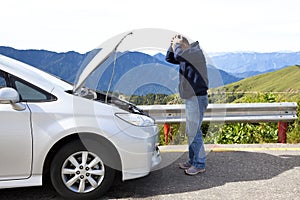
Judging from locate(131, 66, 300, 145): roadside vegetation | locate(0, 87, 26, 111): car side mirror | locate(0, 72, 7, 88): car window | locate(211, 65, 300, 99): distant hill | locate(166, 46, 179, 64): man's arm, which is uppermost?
locate(166, 46, 179, 64): man's arm

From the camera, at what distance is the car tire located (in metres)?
3.39

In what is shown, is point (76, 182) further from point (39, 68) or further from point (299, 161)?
point (299, 161)

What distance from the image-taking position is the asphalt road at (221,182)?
3.64 metres

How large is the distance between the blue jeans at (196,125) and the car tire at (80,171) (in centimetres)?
122

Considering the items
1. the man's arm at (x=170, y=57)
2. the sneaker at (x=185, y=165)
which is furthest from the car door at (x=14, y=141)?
the sneaker at (x=185, y=165)

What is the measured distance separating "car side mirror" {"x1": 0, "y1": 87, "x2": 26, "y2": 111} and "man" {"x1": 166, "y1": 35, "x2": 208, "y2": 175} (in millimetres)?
1818

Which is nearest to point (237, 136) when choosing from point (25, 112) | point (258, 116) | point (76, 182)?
point (258, 116)

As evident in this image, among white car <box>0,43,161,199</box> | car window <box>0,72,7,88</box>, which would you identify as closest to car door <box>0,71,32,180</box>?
white car <box>0,43,161,199</box>

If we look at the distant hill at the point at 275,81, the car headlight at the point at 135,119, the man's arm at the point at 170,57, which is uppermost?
the man's arm at the point at 170,57

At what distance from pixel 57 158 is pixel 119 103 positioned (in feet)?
2.96

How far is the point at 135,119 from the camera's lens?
363cm

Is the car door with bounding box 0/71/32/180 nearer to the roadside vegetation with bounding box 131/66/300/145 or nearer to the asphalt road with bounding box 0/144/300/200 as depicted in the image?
the asphalt road with bounding box 0/144/300/200

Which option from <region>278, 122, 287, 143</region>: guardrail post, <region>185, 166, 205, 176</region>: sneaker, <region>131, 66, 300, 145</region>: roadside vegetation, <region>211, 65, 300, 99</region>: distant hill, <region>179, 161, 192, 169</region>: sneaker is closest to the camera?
<region>185, 166, 205, 176</region>: sneaker

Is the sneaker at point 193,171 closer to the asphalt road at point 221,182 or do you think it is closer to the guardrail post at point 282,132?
the asphalt road at point 221,182
